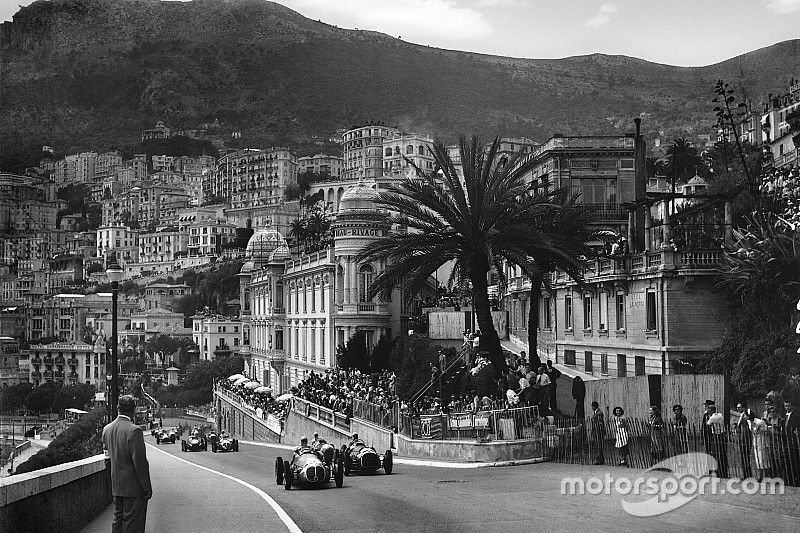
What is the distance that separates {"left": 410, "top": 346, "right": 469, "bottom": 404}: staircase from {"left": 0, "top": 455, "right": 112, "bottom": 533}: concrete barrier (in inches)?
815

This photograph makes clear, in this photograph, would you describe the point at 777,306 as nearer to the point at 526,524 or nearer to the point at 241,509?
the point at 526,524

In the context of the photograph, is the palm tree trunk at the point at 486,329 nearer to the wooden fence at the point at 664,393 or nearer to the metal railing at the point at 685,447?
the wooden fence at the point at 664,393

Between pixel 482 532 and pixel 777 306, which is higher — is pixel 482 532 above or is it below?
below

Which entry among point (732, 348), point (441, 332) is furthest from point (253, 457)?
point (732, 348)

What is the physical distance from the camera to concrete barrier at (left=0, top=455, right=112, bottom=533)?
10.3m

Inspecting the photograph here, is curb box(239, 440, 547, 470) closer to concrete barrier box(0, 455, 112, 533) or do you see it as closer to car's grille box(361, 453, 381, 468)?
car's grille box(361, 453, 381, 468)

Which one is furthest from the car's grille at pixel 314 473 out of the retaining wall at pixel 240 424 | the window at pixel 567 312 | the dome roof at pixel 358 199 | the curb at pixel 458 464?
the retaining wall at pixel 240 424

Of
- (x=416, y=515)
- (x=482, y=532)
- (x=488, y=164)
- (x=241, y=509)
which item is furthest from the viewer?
(x=488, y=164)

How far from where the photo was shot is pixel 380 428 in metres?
31.9

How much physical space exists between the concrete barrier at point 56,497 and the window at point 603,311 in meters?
21.9

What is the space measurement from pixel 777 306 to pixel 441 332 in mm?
23285

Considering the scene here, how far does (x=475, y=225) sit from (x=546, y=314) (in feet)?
40.5

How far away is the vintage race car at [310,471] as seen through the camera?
19.6 m

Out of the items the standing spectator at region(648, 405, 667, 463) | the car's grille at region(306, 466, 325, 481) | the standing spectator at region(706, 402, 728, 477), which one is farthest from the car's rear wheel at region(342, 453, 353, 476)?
the standing spectator at region(706, 402, 728, 477)
